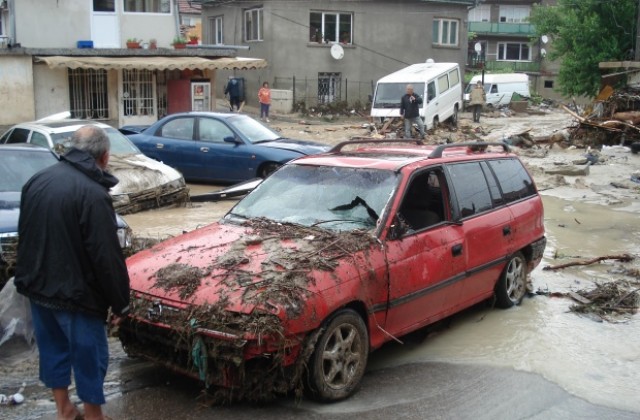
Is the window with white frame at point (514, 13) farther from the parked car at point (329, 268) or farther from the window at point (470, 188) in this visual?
the window at point (470, 188)

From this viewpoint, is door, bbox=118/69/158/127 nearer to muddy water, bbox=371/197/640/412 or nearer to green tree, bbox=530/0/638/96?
muddy water, bbox=371/197/640/412

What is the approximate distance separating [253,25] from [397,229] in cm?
3025

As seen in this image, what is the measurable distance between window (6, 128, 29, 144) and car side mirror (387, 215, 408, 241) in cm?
880

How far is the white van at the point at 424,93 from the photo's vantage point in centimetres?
2617

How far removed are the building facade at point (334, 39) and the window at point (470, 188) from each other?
86.4 ft

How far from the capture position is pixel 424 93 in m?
26.0

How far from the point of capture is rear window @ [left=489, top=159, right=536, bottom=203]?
290 inches

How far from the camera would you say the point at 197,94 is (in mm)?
23656

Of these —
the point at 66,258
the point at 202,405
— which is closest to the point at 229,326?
the point at 202,405

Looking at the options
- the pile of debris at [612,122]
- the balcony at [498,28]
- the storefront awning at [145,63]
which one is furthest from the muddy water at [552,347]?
the balcony at [498,28]

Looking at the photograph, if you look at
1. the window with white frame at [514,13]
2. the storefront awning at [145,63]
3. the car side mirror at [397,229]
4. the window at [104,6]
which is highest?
the window with white frame at [514,13]

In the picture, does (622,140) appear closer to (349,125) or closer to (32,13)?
(349,125)

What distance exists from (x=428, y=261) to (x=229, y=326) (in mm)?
1951

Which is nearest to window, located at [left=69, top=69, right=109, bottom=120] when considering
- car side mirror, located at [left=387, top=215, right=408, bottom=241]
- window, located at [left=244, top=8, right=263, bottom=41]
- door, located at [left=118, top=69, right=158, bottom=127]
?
door, located at [left=118, top=69, right=158, bottom=127]
